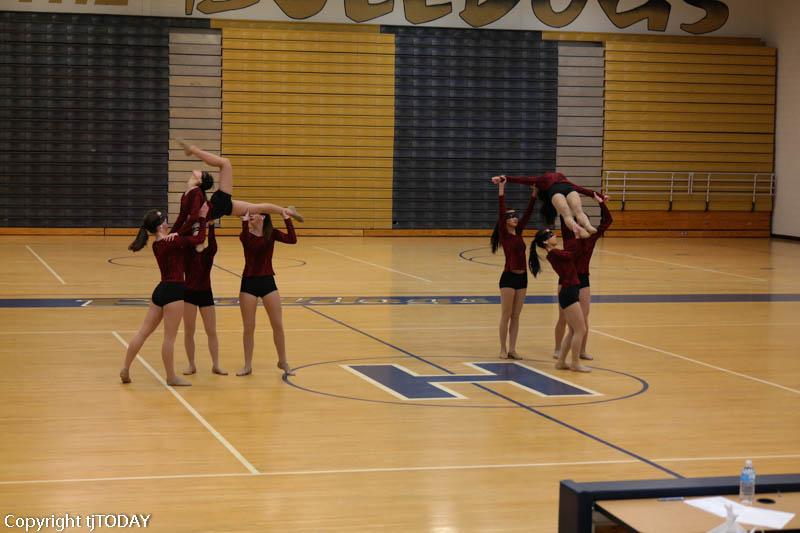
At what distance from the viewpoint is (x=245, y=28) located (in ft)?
86.9

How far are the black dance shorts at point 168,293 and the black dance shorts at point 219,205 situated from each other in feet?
2.68

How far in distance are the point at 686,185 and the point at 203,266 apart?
2063 centimetres

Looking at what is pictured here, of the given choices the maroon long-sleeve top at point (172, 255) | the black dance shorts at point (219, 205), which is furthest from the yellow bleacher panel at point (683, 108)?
the maroon long-sleeve top at point (172, 255)

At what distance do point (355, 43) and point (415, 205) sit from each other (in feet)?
13.3

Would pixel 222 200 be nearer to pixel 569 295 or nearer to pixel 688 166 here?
pixel 569 295

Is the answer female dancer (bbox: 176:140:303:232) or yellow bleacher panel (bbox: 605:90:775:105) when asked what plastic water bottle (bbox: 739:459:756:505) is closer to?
female dancer (bbox: 176:140:303:232)

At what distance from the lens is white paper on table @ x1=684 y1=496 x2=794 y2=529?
4.15 m

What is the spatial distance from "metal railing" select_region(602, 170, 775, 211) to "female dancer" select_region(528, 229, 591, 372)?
1787 centimetres

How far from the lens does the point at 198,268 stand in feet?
33.7

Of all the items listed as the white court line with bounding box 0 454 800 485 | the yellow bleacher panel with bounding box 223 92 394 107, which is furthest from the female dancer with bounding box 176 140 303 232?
the yellow bleacher panel with bounding box 223 92 394 107

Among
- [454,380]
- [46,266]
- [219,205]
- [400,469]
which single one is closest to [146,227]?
[219,205]

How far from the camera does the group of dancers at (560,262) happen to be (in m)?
10.8

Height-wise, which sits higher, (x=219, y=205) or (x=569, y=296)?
(x=219, y=205)

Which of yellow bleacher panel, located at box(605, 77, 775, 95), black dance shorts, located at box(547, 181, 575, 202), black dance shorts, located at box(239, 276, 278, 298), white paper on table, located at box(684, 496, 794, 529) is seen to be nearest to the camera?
white paper on table, located at box(684, 496, 794, 529)
